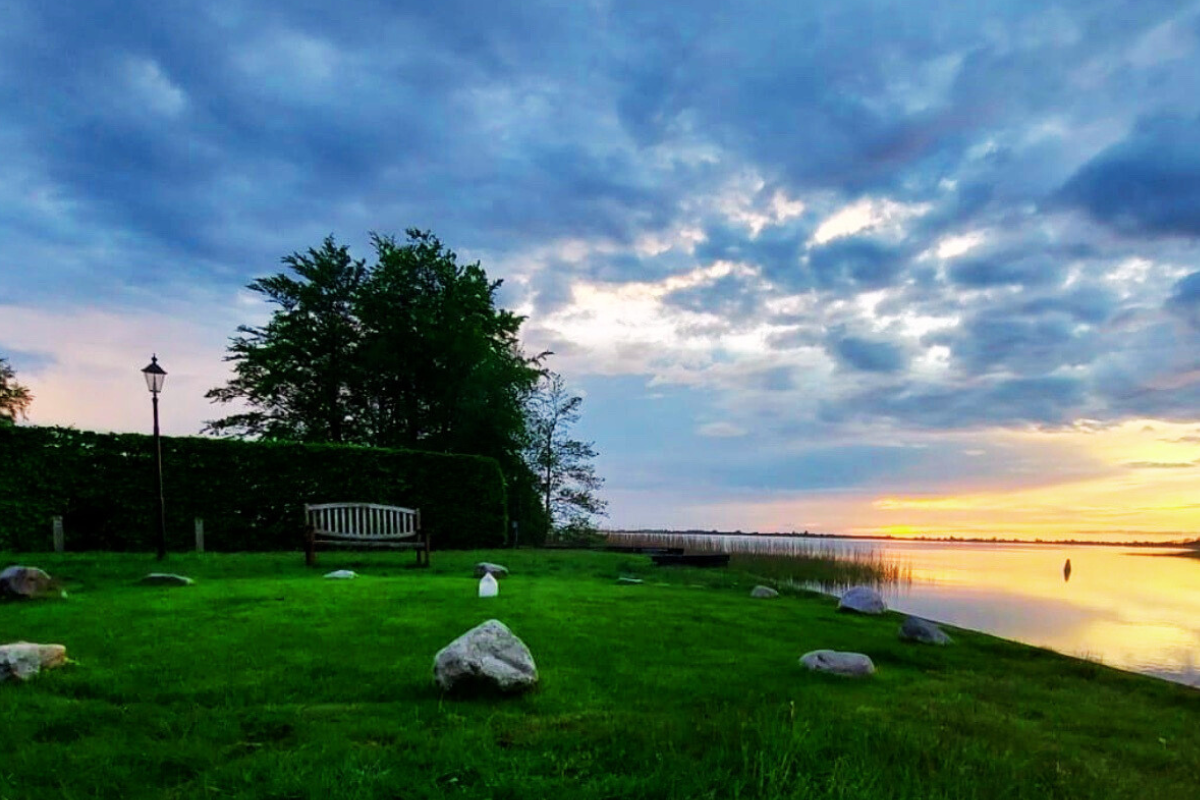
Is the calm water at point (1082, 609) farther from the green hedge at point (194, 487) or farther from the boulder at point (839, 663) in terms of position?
the green hedge at point (194, 487)

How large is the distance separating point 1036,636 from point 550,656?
422 inches

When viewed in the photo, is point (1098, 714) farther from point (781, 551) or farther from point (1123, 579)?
point (1123, 579)

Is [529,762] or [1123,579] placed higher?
[529,762]

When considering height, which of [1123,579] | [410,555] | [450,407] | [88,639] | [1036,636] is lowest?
[1123,579]

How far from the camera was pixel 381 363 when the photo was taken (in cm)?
2988

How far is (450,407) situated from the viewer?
29.5 m

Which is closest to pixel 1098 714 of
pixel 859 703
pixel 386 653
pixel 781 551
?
pixel 859 703

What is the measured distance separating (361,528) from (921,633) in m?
10.7

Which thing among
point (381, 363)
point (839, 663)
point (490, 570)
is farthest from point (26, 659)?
point (381, 363)

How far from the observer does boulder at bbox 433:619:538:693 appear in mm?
4168

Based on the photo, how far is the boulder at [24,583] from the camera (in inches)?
310

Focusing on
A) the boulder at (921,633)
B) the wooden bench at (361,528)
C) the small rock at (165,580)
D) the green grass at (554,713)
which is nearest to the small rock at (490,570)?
the wooden bench at (361,528)

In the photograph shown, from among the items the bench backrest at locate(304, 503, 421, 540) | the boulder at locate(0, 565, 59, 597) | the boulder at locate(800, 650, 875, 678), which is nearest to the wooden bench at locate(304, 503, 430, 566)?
the bench backrest at locate(304, 503, 421, 540)

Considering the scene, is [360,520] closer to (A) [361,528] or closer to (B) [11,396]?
(A) [361,528]
